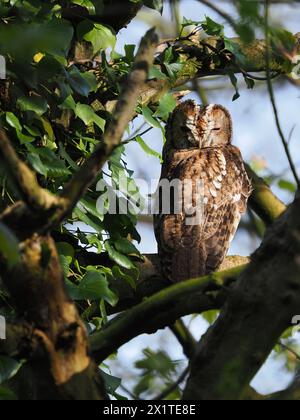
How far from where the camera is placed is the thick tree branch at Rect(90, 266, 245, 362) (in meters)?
2.09

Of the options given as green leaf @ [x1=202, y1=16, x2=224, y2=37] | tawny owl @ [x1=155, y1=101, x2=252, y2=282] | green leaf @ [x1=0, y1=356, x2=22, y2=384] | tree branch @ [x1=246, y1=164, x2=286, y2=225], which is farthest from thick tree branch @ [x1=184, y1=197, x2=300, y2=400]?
tree branch @ [x1=246, y1=164, x2=286, y2=225]

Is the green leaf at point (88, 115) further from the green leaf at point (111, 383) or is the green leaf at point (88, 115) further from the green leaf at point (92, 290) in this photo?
the green leaf at point (111, 383)

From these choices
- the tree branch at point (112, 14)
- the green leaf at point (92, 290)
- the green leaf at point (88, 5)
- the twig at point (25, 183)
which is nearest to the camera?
the twig at point (25, 183)

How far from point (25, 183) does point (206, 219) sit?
2626 millimetres

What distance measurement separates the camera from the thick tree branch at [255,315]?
1.97 metres

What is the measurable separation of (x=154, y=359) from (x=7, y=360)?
53 centimetres

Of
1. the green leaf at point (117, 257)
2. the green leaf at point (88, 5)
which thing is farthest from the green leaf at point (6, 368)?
the green leaf at point (88, 5)

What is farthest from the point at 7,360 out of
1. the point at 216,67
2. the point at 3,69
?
the point at 216,67

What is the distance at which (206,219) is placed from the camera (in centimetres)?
444

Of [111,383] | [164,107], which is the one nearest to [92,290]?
[111,383]

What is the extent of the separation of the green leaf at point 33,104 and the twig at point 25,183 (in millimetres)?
1305

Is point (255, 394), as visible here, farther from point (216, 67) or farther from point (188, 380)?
point (216, 67)

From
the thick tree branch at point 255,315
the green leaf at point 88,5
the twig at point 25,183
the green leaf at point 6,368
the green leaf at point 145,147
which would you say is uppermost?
the green leaf at point 88,5

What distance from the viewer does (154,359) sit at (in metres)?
2.13
